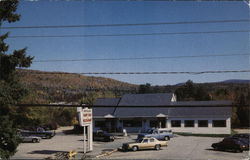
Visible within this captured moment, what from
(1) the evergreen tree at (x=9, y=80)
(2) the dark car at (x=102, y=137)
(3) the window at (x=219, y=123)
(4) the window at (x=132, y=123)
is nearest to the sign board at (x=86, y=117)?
(1) the evergreen tree at (x=9, y=80)

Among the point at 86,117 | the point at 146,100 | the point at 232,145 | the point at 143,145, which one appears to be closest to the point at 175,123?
the point at 146,100

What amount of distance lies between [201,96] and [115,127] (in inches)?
1221

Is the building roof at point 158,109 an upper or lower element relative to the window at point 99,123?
upper

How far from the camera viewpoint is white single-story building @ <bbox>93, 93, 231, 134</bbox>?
4653cm

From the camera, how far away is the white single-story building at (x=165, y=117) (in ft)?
153

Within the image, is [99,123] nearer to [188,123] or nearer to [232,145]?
[188,123]

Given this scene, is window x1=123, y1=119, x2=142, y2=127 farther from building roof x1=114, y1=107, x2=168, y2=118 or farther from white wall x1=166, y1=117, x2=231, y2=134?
white wall x1=166, y1=117, x2=231, y2=134

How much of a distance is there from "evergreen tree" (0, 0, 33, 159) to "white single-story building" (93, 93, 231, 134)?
26363mm

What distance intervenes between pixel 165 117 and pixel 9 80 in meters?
33.1

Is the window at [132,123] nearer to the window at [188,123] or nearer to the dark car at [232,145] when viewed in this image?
the window at [188,123]

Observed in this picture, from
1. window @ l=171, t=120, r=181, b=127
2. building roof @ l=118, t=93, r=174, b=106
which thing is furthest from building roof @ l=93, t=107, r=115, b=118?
window @ l=171, t=120, r=181, b=127

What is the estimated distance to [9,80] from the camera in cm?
1925

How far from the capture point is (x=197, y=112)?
157ft

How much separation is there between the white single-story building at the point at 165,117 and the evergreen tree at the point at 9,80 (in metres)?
26.4
